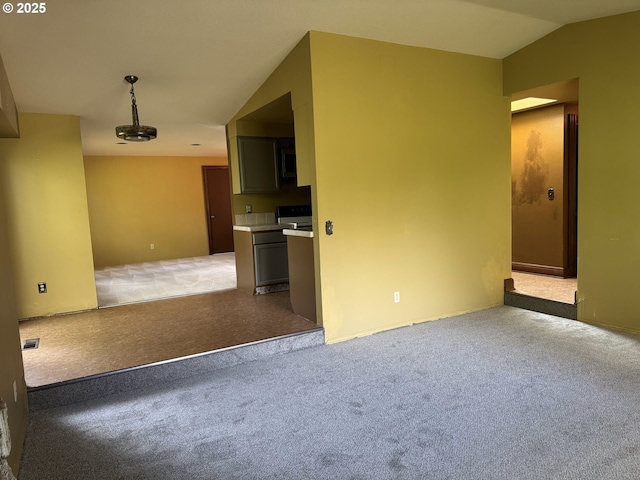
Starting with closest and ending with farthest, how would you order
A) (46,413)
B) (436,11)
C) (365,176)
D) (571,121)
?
(46,413) < (436,11) < (365,176) < (571,121)

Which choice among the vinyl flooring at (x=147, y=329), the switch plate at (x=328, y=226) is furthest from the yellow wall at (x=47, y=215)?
the switch plate at (x=328, y=226)

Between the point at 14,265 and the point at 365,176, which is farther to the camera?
the point at 14,265

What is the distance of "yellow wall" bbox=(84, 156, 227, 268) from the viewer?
26.8 feet

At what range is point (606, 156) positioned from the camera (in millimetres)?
3744

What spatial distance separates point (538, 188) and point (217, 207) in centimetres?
620

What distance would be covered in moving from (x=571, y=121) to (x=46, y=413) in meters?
5.95

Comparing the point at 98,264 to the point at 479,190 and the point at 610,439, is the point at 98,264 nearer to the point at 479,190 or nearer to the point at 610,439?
the point at 479,190

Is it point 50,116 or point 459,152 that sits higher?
point 50,116

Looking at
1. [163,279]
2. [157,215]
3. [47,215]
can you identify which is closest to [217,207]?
[157,215]

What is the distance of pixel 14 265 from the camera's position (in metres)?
4.48

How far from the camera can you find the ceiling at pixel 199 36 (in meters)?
3.00

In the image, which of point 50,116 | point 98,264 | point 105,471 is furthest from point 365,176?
point 98,264

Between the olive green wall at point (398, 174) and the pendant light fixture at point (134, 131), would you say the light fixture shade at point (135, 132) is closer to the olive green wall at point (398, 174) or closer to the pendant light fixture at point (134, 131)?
the pendant light fixture at point (134, 131)

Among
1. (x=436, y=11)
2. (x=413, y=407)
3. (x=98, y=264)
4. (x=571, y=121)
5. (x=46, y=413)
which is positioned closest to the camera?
(x=413, y=407)
